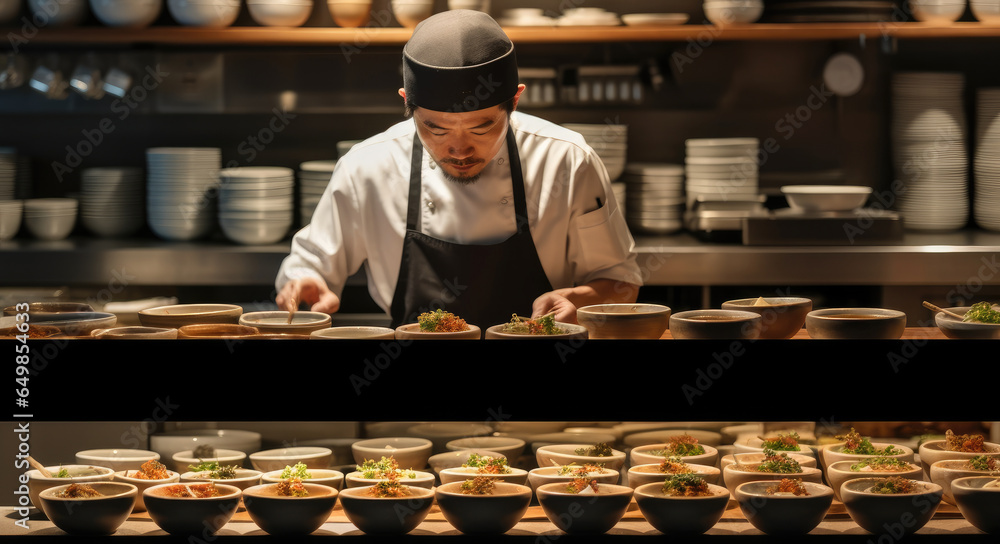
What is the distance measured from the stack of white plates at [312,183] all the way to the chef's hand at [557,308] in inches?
77.8

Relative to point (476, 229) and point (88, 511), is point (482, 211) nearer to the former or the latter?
point (476, 229)

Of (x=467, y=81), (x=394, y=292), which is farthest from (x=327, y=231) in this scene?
(x=467, y=81)

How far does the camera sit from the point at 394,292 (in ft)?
9.53

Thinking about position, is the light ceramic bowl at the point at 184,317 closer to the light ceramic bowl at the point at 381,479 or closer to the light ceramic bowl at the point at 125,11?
Result: the light ceramic bowl at the point at 381,479

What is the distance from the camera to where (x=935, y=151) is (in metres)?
4.16

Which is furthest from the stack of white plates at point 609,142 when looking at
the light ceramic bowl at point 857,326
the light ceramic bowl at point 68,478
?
the light ceramic bowl at point 68,478

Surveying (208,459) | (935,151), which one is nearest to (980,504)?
(208,459)

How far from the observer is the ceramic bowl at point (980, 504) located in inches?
61.0

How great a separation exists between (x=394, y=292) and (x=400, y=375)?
146 cm

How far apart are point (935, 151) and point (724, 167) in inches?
35.7

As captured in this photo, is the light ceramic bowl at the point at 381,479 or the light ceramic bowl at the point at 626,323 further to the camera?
the light ceramic bowl at the point at 381,479

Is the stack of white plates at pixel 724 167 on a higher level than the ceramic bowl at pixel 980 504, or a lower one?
higher

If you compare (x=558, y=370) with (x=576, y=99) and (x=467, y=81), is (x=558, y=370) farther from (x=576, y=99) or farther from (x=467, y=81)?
(x=576, y=99)

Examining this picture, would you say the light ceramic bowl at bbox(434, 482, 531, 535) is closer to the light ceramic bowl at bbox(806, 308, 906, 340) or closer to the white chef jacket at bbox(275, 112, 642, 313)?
the light ceramic bowl at bbox(806, 308, 906, 340)
